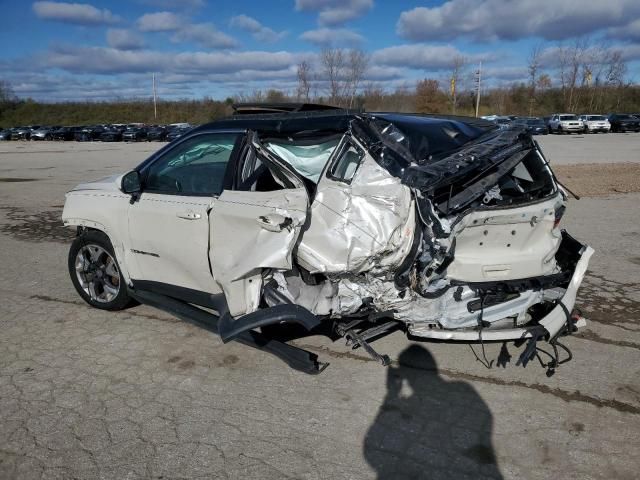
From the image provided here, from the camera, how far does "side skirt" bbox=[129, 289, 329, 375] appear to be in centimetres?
366

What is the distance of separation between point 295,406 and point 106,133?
169 ft

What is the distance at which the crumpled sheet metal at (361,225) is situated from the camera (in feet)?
11.0

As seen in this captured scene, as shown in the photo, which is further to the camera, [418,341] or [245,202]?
[418,341]

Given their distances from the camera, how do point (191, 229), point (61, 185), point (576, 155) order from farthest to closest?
point (576, 155) → point (61, 185) → point (191, 229)

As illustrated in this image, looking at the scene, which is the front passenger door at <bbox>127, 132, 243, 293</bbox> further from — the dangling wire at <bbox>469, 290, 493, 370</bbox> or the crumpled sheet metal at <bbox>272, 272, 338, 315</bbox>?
the dangling wire at <bbox>469, 290, 493, 370</bbox>

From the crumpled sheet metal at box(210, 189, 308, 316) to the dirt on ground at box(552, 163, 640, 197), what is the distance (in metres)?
10.3

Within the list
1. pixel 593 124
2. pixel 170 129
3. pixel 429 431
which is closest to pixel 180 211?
pixel 429 431

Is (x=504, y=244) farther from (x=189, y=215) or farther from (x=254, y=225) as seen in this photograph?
(x=189, y=215)

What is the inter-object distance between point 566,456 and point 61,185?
15.6m

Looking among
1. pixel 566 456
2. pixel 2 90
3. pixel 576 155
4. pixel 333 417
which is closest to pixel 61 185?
pixel 333 417

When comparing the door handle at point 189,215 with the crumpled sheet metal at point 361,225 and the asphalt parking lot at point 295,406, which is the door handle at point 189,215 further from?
the asphalt parking lot at point 295,406

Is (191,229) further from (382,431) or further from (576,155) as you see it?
(576,155)

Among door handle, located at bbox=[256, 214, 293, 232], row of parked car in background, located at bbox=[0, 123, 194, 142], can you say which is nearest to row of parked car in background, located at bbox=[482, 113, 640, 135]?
row of parked car in background, located at bbox=[0, 123, 194, 142]

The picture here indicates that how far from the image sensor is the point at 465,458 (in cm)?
290
